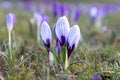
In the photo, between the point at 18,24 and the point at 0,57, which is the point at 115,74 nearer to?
the point at 0,57

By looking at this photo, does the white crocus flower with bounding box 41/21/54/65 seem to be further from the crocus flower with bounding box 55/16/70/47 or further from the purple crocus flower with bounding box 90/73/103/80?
the purple crocus flower with bounding box 90/73/103/80

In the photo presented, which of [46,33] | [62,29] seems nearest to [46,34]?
[46,33]

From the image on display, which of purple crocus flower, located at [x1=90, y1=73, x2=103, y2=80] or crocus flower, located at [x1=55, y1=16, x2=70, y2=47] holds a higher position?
crocus flower, located at [x1=55, y1=16, x2=70, y2=47]

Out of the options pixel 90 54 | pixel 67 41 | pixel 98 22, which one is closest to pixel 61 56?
pixel 67 41

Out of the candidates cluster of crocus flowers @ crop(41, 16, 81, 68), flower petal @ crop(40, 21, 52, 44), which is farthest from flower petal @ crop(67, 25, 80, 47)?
flower petal @ crop(40, 21, 52, 44)

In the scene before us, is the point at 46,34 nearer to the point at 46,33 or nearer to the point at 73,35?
the point at 46,33

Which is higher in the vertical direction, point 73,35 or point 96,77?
point 73,35

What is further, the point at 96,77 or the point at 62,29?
the point at 62,29

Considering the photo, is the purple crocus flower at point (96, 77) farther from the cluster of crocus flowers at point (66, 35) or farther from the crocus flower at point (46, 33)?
the crocus flower at point (46, 33)

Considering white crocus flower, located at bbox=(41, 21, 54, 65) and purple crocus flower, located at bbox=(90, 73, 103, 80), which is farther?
white crocus flower, located at bbox=(41, 21, 54, 65)
